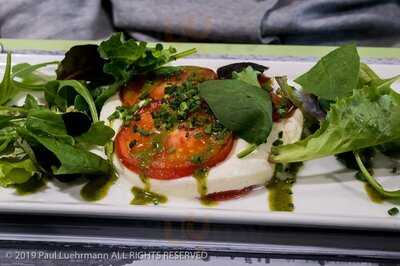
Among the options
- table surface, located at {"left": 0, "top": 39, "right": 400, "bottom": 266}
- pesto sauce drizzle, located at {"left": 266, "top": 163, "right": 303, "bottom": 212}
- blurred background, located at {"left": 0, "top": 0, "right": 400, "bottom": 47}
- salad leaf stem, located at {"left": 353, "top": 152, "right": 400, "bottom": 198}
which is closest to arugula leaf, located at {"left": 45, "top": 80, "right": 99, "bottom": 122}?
table surface, located at {"left": 0, "top": 39, "right": 400, "bottom": 266}

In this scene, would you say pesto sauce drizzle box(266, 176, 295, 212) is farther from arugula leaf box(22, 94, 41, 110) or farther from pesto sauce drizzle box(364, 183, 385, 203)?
arugula leaf box(22, 94, 41, 110)

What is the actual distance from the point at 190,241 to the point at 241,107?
29cm

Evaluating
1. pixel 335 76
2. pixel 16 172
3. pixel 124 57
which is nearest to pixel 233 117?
pixel 335 76

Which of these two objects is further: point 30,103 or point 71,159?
point 30,103

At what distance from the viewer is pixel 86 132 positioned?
4.15ft

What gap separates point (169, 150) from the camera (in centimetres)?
121

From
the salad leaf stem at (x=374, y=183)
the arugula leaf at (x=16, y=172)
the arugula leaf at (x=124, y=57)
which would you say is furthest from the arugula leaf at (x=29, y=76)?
the salad leaf stem at (x=374, y=183)

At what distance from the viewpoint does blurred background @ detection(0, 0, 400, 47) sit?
2047 millimetres

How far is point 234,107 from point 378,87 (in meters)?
0.31

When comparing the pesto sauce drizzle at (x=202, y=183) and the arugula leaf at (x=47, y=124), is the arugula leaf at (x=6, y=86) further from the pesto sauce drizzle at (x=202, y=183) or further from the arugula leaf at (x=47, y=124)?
the pesto sauce drizzle at (x=202, y=183)

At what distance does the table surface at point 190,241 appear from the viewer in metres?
1.11

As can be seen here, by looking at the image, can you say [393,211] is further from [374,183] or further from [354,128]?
[354,128]

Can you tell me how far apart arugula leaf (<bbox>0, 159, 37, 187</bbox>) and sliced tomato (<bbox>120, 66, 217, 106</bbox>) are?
0.27 m

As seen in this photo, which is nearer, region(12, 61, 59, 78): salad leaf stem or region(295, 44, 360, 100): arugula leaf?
region(295, 44, 360, 100): arugula leaf
